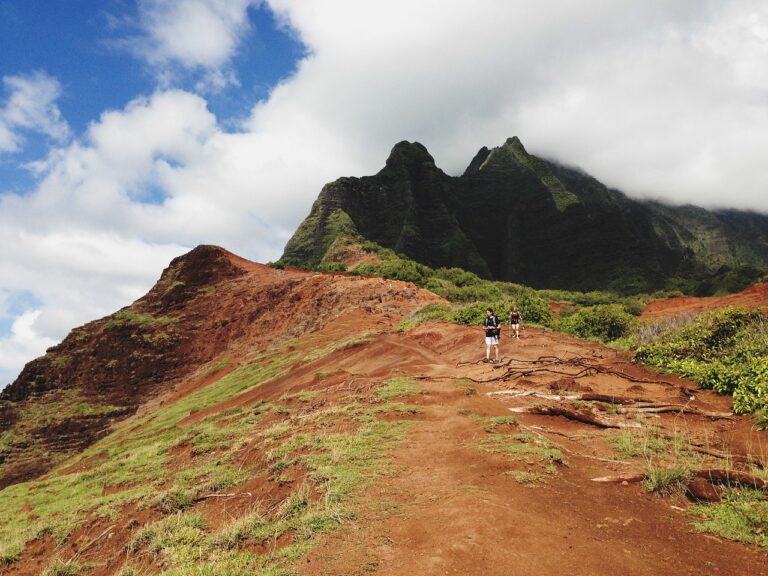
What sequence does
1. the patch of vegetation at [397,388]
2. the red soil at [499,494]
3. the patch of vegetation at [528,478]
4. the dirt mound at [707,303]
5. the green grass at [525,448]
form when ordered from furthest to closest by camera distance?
the dirt mound at [707,303]
the patch of vegetation at [397,388]
the green grass at [525,448]
the patch of vegetation at [528,478]
the red soil at [499,494]

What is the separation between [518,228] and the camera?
4085 inches

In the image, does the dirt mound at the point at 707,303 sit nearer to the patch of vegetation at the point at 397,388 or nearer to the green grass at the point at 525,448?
the patch of vegetation at the point at 397,388

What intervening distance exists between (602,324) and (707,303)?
2008cm

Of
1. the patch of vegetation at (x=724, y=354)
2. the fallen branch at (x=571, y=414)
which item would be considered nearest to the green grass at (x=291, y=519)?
the fallen branch at (x=571, y=414)

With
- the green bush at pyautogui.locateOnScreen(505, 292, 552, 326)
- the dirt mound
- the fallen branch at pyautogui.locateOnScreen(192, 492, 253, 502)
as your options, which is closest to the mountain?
the dirt mound

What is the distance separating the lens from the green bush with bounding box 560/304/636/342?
2155 centimetres

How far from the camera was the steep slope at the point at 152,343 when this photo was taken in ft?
98.5

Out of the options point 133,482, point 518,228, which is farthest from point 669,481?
point 518,228

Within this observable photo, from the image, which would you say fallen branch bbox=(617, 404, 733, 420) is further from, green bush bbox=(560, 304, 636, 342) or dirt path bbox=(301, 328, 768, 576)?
green bush bbox=(560, 304, 636, 342)

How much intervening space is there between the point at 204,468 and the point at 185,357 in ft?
98.0

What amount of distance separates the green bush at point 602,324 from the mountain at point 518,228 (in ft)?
186

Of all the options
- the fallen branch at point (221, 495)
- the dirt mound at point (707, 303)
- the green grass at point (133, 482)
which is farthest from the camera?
the dirt mound at point (707, 303)

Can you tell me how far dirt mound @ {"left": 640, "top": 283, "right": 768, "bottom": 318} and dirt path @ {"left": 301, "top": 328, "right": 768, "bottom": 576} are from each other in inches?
766

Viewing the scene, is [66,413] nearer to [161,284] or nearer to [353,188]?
[161,284]
